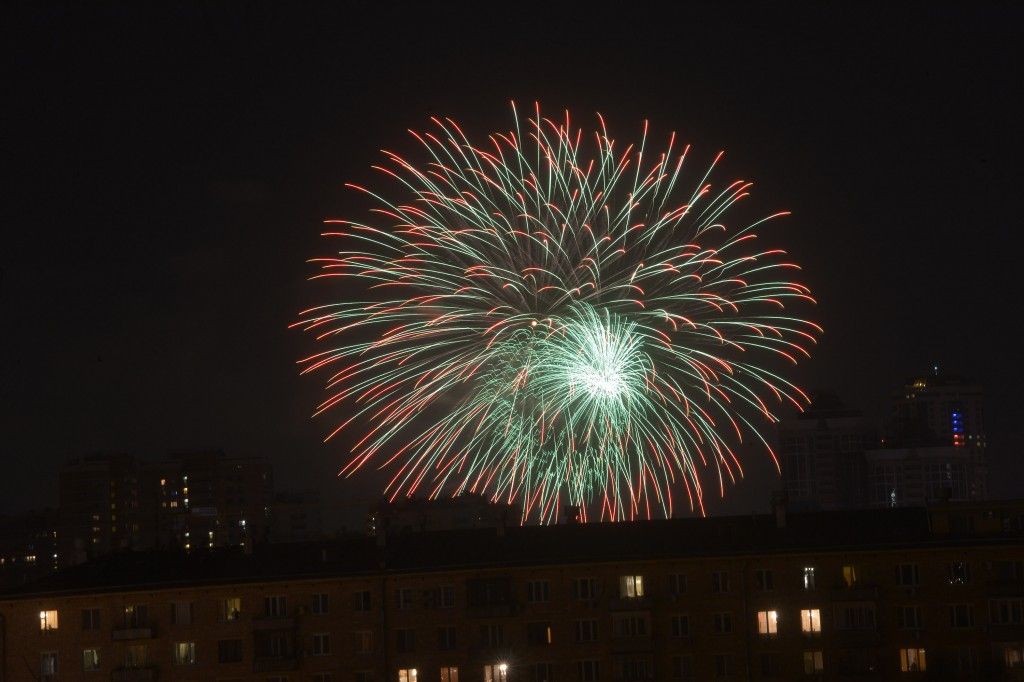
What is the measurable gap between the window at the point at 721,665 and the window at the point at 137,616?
22.0 m

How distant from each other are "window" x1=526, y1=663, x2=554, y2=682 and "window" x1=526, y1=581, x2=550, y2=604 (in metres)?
2.43

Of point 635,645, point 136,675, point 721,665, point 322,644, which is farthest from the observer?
point 136,675

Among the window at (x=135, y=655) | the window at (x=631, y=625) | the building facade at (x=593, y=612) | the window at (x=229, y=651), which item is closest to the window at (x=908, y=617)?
the building facade at (x=593, y=612)

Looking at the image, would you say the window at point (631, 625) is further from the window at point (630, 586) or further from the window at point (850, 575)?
the window at point (850, 575)

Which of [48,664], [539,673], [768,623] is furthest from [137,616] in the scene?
[768,623]

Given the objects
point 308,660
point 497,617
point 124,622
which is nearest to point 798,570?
point 497,617

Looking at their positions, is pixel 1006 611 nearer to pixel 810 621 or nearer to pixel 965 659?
pixel 965 659

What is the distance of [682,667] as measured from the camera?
56969 mm

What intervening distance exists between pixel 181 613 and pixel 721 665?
21.0 metres

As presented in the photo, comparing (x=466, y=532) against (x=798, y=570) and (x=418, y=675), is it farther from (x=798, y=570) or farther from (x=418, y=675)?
(x=798, y=570)

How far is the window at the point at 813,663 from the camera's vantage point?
56.3 metres

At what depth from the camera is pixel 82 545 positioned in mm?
75062

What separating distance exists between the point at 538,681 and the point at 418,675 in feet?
15.0

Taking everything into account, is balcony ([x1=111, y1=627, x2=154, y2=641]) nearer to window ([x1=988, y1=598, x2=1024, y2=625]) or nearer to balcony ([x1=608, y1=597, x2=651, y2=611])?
balcony ([x1=608, y1=597, x2=651, y2=611])
